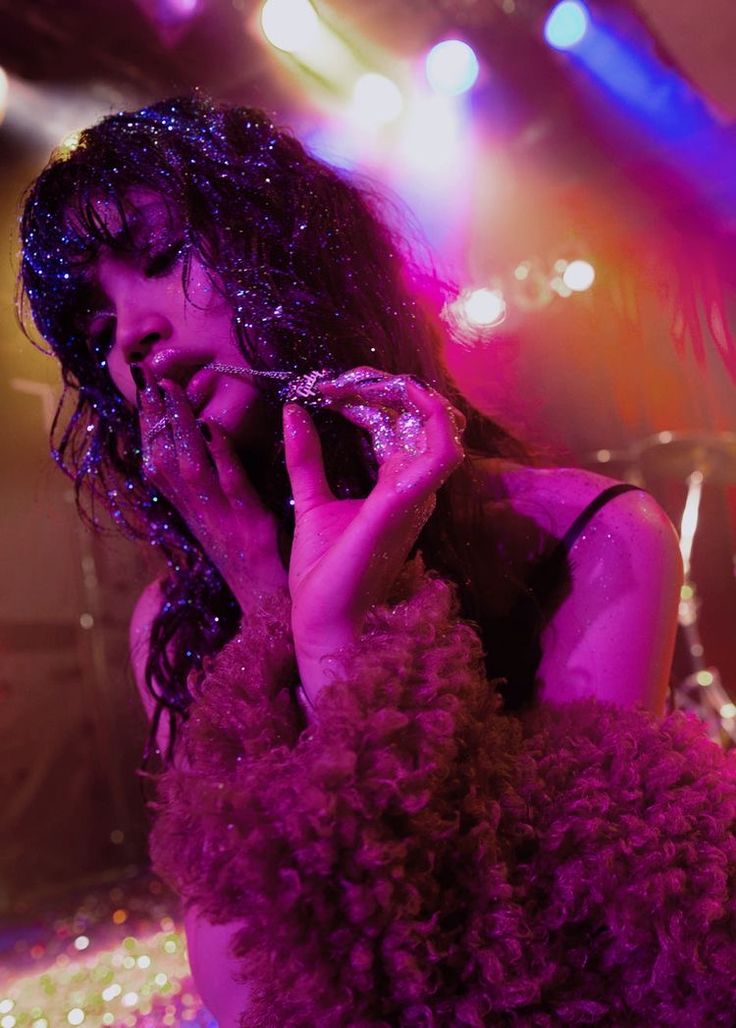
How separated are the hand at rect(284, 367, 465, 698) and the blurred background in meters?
0.39

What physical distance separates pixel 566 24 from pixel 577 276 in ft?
4.15

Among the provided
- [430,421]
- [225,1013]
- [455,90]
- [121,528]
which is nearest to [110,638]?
[121,528]

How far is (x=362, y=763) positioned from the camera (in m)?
0.58

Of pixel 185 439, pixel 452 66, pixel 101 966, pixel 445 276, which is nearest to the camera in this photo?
pixel 185 439

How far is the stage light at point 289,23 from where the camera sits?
3000mm

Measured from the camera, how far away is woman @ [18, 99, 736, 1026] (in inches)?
22.9

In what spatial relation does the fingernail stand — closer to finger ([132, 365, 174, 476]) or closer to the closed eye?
finger ([132, 365, 174, 476])

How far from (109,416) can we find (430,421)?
75 centimetres

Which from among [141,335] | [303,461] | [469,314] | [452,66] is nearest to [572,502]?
[303,461]

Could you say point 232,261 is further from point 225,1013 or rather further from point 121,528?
point 225,1013

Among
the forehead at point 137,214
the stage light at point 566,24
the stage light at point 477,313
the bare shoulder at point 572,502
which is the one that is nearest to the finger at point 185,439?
the forehead at point 137,214

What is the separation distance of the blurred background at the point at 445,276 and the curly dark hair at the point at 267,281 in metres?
0.14

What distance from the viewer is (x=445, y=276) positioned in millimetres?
1271

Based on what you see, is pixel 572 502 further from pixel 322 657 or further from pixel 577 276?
pixel 577 276
